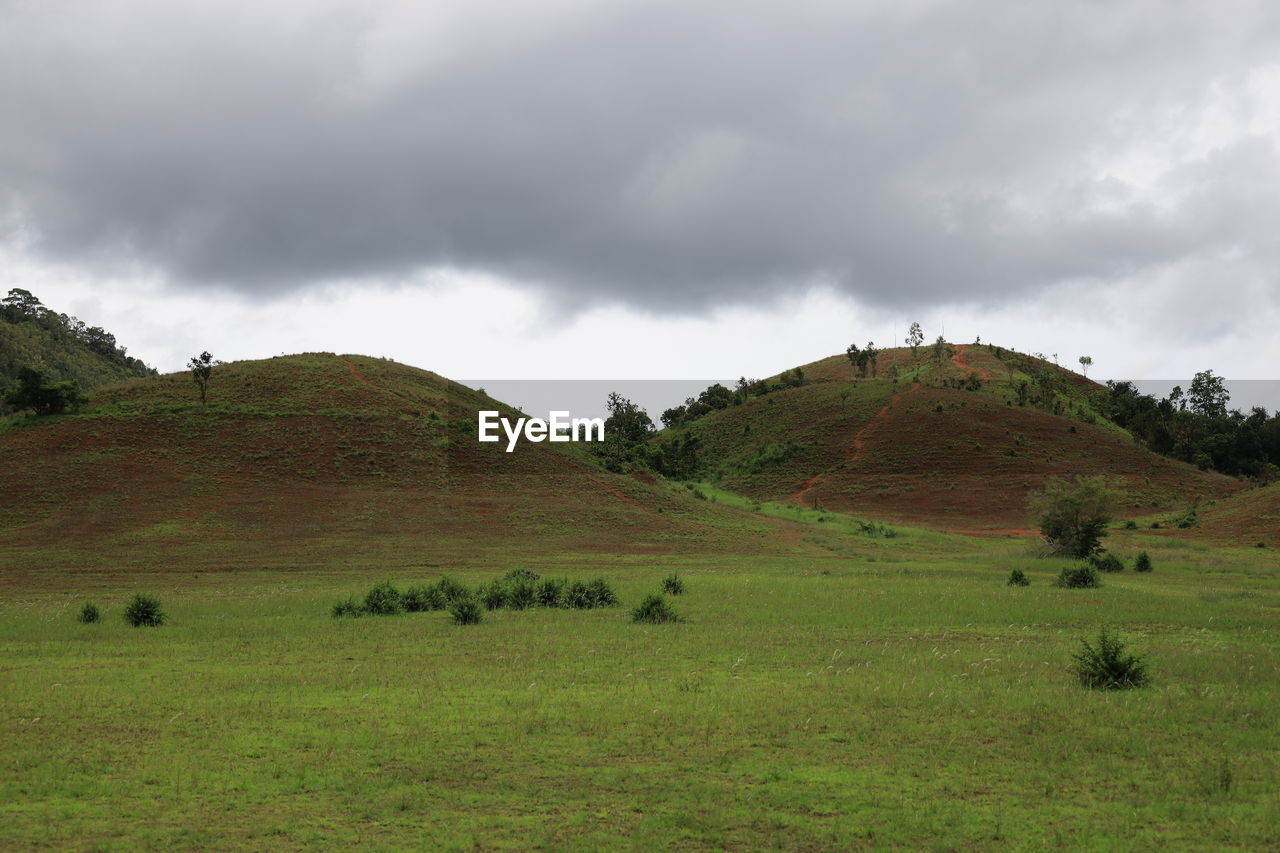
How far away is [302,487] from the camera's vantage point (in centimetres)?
6359

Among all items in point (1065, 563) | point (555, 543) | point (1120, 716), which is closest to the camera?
point (1120, 716)

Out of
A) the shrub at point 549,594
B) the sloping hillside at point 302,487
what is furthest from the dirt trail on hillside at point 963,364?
the shrub at point 549,594

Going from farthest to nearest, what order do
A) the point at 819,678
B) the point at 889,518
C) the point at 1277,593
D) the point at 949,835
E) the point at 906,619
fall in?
the point at 889,518 → the point at 1277,593 → the point at 906,619 → the point at 819,678 → the point at 949,835

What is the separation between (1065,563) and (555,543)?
27043 mm

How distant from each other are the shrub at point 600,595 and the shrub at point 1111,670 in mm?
15561

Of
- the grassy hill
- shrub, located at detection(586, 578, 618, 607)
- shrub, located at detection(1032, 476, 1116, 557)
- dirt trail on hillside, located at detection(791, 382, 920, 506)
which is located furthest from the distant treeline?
shrub, located at detection(586, 578, 618, 607)

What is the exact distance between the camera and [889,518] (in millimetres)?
81688

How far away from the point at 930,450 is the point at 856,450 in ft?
26.3

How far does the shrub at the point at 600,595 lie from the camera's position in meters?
28.7

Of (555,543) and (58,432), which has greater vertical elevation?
(58,432)

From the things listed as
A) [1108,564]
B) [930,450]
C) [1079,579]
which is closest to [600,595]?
[1079,579]

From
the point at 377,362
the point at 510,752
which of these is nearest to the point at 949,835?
the point at 510,752

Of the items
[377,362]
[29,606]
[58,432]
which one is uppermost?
[377,362]

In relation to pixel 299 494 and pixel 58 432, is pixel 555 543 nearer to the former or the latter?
pixel 299 494
